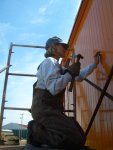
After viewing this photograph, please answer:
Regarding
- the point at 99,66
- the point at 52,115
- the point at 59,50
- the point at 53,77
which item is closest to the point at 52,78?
the point at 53,77

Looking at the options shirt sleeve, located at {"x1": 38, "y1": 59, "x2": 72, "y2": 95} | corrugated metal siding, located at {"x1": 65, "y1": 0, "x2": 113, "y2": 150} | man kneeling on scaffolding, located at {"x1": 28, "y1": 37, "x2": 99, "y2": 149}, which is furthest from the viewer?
corrugated metal siding, located at {"x1": 65, "y1": 0, "x2": 113, "y2": 150}

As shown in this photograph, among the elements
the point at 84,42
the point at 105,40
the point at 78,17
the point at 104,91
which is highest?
the point at 78,17

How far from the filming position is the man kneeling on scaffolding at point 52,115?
2268 millimetres

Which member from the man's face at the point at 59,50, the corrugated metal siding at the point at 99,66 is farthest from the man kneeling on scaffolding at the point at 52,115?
the corrugated metal siding at the point at 99,66

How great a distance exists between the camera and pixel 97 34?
354cm

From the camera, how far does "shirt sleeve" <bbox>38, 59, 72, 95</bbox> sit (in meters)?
2.42

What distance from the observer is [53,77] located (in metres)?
2.48

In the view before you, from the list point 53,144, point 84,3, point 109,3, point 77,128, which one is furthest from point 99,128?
point 84,3

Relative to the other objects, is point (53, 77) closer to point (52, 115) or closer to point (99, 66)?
point (52, 115)

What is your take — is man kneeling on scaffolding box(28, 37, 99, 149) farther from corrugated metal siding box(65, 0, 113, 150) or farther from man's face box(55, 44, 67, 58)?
corrugated metal siding box(65, 0, 113, 150)

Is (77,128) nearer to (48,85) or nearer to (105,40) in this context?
(48,85)

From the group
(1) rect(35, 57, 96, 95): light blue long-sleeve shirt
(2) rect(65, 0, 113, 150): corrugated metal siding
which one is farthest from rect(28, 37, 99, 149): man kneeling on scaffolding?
(2) rect(65, 0, 113, 150): corrugated metal siding

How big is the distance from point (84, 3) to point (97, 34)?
Answer: 3.23 ft

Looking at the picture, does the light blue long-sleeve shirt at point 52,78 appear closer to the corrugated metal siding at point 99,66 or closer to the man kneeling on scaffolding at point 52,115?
the man kneeling on scaffolding at point 52,115
